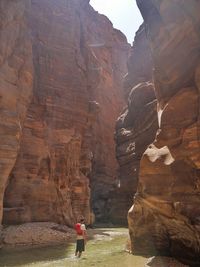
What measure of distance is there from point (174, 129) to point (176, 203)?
321 cm

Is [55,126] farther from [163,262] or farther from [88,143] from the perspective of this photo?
[163,262]

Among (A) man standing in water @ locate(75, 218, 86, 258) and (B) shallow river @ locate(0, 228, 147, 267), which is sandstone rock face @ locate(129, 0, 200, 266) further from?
(A) man standing in water @ locate(75, 218, 86, 258)

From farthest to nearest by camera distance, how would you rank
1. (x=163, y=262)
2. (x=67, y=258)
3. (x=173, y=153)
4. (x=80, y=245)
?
(x=80, y=245) → (x=67, y=258) → (x=173, y=153) → (x=163, y=262)

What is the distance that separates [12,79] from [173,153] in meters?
16.2

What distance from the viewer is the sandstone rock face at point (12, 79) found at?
2539 centimetres

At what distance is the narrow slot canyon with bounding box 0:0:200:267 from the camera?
52.4ft

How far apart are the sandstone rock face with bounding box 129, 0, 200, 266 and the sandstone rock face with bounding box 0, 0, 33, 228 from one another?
10.5 m

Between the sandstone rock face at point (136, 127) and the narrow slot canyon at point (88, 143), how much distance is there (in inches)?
5.8

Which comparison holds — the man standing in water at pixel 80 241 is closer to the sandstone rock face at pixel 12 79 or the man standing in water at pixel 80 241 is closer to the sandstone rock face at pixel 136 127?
the sandstone rock face at pixel 12 79

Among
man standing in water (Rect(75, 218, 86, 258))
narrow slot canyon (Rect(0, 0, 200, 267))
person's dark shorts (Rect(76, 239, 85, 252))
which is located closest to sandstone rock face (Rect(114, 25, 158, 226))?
narrow slot canyon (Rect(0, 0, 200, 267))

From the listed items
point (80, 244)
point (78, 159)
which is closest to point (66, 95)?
point (78, 159)

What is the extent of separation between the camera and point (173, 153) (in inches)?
636

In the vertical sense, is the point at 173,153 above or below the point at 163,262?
above

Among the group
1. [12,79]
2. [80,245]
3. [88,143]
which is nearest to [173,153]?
[80,245]
